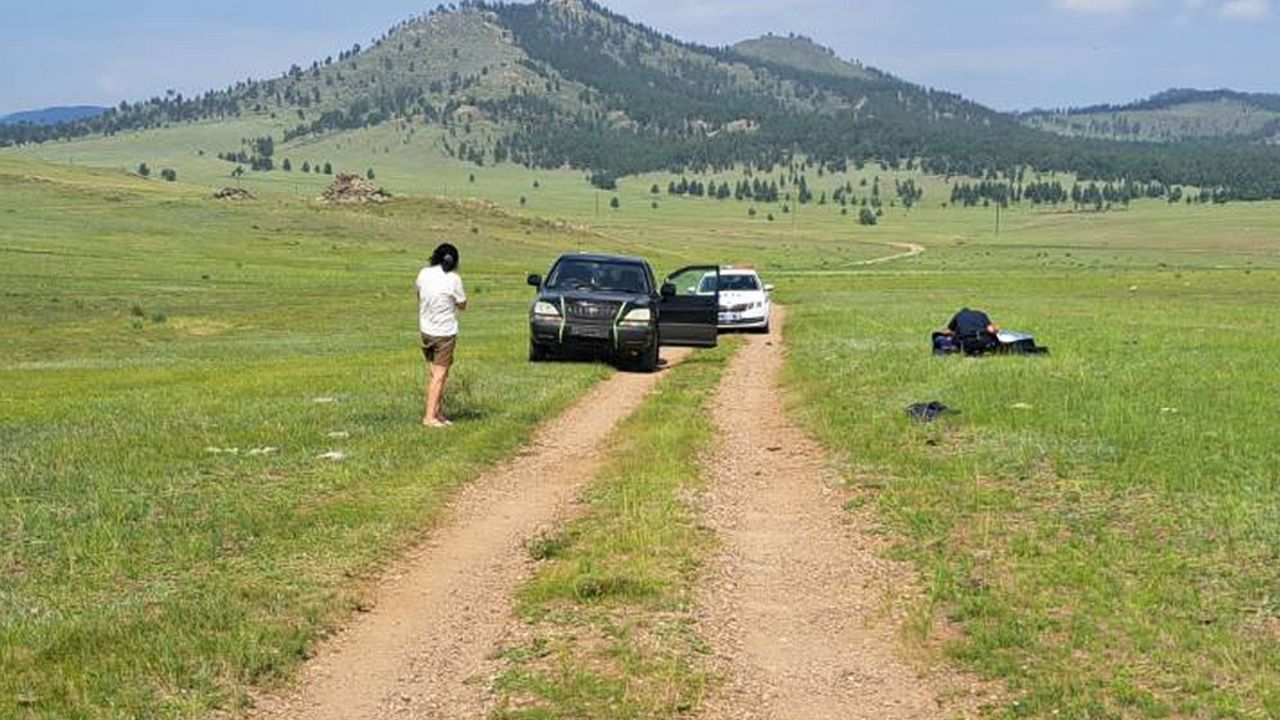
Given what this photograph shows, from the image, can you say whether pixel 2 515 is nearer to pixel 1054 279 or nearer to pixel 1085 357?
pixel 1085 357

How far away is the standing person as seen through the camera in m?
17.1

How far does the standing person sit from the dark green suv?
7.41 m

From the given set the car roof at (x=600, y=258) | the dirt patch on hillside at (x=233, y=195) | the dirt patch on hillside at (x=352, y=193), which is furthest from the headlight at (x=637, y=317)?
the dirt patch on hillside at (x=352, y=193)

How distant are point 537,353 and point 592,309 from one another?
1885mm

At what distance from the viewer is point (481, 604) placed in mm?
9039

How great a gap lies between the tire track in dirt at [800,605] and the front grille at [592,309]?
10.8 m

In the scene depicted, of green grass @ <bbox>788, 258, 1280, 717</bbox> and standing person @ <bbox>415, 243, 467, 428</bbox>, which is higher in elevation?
standing person @ <bbox>415, 243, 467, 428</bbox>

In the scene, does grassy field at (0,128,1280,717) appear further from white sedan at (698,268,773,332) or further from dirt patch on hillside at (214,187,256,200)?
dirt patch on hillside at (214,187,256,200)

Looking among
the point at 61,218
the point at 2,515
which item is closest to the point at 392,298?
the point at 2,515

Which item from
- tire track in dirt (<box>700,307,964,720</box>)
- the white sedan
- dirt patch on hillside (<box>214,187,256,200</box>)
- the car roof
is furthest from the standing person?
dirt patch on hillside (<box>214,187,256,200</box>)

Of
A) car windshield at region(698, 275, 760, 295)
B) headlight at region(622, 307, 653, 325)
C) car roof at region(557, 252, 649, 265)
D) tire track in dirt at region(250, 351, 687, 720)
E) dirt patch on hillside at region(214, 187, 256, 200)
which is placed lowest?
tire track in dirt at region(250, 351, 687, 720)

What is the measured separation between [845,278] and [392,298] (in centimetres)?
3700

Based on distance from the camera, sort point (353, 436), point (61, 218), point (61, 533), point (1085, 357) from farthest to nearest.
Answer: point (61, 218) < point (1085, 357) < point (353, 436) < point (61, 533)

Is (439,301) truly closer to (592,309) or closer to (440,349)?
(440,349)
